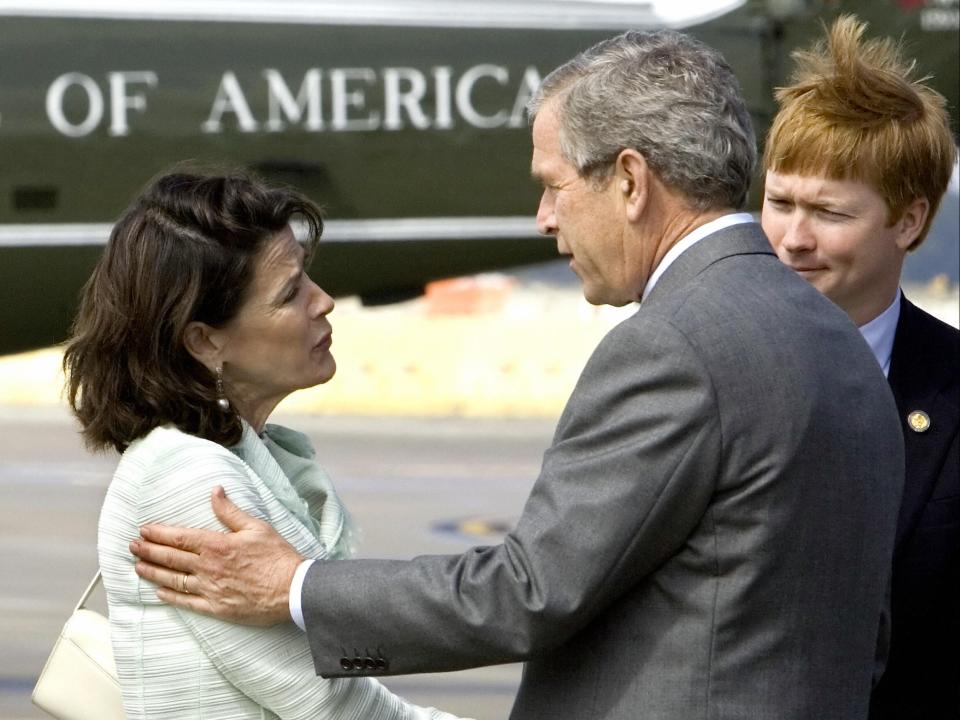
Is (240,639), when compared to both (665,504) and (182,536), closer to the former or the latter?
(182,536)

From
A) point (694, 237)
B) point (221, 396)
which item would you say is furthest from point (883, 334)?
point (221, 396)

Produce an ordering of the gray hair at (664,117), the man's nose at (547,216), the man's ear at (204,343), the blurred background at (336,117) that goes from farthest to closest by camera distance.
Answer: the blurred background at (336,117) → the man's ear at (204,343) → the man's nose at (547,216) → the gray hair at (664,117)

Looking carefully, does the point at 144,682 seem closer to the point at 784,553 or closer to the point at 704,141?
the point at 784,553

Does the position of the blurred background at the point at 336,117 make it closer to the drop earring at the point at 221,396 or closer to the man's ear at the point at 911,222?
the man's ear at the point at 911,222

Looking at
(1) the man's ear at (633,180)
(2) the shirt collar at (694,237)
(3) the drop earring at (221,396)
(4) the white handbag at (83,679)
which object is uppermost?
(1) the man's ear at (633,180)

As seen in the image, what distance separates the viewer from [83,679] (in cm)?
235

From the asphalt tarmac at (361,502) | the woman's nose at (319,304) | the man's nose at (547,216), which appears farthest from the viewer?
the asphalt tarmac at (361,502)

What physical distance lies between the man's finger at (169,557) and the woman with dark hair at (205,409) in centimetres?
4

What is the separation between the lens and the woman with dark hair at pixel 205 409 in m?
2.21

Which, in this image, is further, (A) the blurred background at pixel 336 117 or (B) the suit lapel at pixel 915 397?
(A) the blurred background at pixel 336 117

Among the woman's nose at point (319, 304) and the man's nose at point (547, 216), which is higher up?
the man's nose at point (547, 216)

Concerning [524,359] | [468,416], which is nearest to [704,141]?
[468,416]

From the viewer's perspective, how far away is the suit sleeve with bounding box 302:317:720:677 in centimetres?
200

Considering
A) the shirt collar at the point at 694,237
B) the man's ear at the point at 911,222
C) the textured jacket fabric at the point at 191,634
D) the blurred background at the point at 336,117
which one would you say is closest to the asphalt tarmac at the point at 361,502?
the blurred background at the point at 336,117
